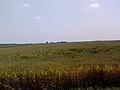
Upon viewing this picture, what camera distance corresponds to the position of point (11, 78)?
15.2 m

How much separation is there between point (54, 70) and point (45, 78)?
3.16 ft

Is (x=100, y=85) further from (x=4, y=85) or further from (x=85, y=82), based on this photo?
(x=4, y=85)

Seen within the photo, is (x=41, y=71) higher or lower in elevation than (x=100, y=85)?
higher

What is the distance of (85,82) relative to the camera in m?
15.8

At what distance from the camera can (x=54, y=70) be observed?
52.1ft

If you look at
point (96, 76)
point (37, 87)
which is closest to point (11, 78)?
point (37, 87)

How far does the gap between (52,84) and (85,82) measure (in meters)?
2.11

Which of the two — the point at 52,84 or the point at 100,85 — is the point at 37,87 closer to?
the point at 52,84

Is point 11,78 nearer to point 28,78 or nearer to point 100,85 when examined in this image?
point 28,78

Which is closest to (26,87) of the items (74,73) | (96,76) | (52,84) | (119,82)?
(52,84)

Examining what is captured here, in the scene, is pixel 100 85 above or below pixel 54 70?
below

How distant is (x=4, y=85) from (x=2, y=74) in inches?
30.4

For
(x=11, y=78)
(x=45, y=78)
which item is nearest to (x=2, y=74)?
(x=11, y=78)

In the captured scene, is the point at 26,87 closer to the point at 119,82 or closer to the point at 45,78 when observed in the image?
the point at 45,78
